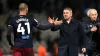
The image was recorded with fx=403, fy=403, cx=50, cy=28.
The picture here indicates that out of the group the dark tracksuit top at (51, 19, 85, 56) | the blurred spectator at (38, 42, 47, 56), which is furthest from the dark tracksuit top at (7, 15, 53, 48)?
the blurred spectator at (38, 42, 47, 56)

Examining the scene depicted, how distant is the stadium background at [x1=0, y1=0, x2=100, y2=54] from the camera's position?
1650 centimetres

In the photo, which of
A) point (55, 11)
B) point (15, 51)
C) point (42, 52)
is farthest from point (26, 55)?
point (55, 11)

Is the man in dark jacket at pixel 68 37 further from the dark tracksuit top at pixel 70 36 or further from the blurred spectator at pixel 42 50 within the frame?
the blurred spectator at pixel 42 50

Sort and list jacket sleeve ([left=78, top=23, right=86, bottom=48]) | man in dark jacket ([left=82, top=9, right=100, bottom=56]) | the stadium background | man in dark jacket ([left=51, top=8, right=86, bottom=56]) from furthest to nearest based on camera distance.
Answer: the stadium background, man in dark jacket ([left=82, top=9, right=100, bottom=56]), jacket sleeve ([left=78, top=23, right=86, bottom=48]), man in dark jacket ([left=51, top=8, right=86, bottom=56])

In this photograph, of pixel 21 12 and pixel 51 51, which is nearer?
pixel 21 12

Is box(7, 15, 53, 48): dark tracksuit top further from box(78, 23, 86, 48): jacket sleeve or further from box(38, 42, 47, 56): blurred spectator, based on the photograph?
box(38, 42, 47, 56): blurred spectator

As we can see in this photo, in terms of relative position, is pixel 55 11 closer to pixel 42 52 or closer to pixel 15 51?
pixel 42 52

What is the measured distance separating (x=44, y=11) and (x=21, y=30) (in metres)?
6.80

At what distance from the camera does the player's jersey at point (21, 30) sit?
391 inches

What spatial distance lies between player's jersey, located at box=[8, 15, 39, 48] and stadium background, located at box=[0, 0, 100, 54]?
21.4 feet

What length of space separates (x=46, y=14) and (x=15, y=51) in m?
6.90

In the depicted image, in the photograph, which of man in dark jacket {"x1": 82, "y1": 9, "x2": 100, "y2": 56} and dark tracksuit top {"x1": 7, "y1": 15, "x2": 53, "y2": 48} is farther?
man in dark jacket {"x1": 82, "y1": 9, "x2": 100, "y2": 56}

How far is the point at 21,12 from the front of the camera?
32.6ft

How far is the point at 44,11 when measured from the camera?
1669cm
